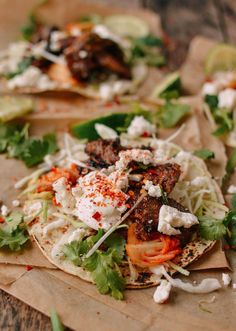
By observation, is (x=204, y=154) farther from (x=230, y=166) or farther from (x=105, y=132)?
(x=105, y=132)

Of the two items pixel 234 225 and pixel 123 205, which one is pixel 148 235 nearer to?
pixel 123 205

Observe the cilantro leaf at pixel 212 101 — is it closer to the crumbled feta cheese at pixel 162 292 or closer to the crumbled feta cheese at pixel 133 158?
the crumbled feta cheese at pixel 133 158

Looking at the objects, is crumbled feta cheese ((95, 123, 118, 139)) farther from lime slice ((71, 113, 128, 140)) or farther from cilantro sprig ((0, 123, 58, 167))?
cilantro sprig ((0, 123, 58, 167))

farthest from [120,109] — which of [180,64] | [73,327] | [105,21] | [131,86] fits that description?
[73,327]

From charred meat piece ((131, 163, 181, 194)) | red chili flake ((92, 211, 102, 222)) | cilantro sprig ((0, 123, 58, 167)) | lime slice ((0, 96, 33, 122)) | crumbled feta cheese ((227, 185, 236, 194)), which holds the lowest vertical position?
crumbled feta cheese ((227, 185, 236, 194))

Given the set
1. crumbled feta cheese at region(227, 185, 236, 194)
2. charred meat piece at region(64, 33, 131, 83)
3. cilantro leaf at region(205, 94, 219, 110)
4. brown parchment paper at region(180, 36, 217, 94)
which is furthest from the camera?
brown parchment paper at region(180, 36, 217, 94)

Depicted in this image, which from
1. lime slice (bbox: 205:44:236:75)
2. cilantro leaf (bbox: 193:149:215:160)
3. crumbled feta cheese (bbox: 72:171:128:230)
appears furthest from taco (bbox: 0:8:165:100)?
crumbled feta cheese (bbox: 72:171:128:230)
